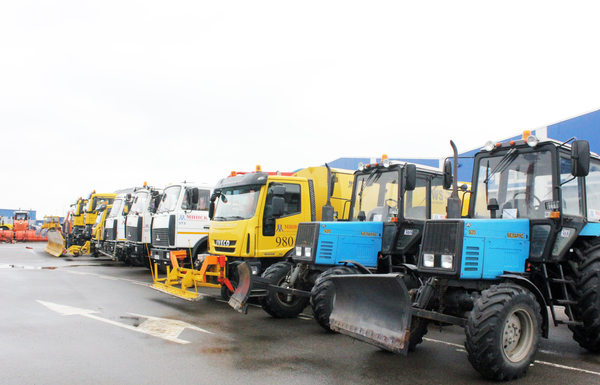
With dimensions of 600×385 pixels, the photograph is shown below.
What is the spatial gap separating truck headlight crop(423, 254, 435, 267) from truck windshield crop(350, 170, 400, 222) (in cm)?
215

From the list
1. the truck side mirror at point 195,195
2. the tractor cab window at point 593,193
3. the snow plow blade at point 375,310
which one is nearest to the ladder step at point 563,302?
the tractor cab window at point 593,193

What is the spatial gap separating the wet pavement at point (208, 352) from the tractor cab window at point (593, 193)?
192cm

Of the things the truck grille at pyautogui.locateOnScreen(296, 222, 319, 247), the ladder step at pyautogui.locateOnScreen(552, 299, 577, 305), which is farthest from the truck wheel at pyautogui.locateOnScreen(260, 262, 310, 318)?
the ladder step at pyautogui.locateOnScreen(552, 299, 577, 305)

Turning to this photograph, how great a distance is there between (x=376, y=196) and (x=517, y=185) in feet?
8.23

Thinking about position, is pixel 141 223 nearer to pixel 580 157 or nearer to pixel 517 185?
pixel 517 185

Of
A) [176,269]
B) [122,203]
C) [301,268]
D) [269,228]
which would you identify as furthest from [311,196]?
[122,203]

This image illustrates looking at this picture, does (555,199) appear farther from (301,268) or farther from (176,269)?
(176,269)

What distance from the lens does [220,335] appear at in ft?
21.9

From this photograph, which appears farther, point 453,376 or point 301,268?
point 301,268

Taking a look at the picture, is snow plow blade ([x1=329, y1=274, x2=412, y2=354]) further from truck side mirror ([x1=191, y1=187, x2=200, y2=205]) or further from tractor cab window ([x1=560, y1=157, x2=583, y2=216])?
truck side mirror ([x1=191, y1=187, x2=200, y2=205])

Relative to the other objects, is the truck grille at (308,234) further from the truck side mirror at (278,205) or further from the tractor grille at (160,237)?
the tractor grille at (160,237)

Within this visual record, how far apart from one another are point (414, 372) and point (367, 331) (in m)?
0.72

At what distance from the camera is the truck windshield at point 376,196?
7.55 metres

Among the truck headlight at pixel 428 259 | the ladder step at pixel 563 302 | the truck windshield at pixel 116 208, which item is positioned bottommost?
the ladder step at pixel 563 302
